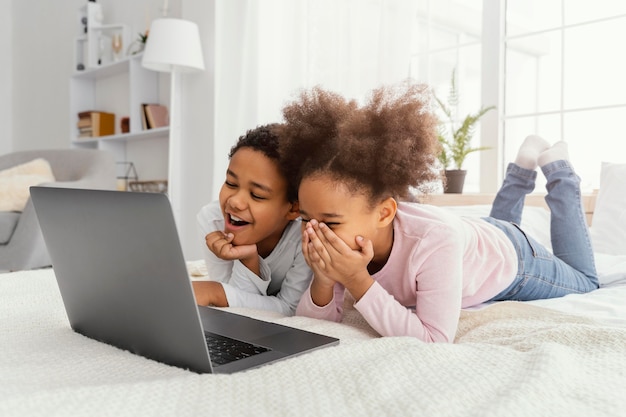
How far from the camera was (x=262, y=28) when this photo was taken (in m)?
3.38

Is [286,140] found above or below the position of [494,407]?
above

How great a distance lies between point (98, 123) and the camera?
4605 mm

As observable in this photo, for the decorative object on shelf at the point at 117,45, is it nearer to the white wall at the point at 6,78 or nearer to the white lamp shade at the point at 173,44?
the white lamp shade at the point at 173,44

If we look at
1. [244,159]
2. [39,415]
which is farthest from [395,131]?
[39,415]

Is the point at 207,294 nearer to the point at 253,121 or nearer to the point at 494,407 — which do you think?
the point at 494,407

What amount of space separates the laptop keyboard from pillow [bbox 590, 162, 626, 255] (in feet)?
5.14

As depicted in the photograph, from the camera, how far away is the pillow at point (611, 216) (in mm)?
1910

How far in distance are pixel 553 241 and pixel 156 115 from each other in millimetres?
3195

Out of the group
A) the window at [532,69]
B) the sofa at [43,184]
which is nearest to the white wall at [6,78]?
the sofa at [43,184]

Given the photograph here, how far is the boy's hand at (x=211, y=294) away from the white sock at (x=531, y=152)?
108 centimetres

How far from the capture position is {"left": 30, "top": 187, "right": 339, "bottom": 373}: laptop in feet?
2.06

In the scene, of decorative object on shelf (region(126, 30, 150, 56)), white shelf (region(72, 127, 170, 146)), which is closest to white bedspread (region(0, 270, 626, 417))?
white shelf (region(72, 127, 170, 146))

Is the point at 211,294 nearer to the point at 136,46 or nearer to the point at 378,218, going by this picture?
the point at 378,218

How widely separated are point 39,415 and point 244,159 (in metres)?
0.74
